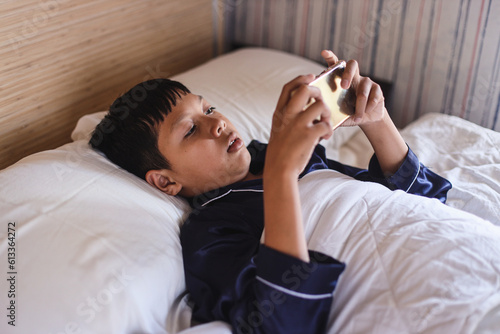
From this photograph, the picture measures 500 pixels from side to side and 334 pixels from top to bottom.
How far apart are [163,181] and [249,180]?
0.62 ft

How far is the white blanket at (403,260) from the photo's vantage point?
29.7 inches

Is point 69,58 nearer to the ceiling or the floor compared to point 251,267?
nearer to the ceiling

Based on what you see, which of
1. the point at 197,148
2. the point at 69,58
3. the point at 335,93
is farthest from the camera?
the point at 69,58

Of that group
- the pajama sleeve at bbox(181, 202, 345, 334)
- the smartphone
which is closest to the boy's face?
the pajama sleeve at bbox(181, 202, 345, 334)

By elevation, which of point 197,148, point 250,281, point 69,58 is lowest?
point 250,281

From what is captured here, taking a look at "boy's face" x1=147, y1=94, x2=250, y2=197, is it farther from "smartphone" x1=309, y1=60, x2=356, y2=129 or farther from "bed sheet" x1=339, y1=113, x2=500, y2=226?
"bed sheet" x1=339, y1=113, x2=500, y2=226

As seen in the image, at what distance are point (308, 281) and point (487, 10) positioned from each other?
1.14 metres

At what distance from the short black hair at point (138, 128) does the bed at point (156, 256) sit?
0.14ft

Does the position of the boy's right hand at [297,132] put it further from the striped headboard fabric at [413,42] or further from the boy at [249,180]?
the striped headboard fabric at [413,42]

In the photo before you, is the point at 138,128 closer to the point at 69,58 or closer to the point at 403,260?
the point at 69,58

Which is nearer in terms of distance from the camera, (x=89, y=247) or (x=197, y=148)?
(x=89, y=247)

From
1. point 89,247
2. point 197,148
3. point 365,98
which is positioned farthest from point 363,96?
point 89,247

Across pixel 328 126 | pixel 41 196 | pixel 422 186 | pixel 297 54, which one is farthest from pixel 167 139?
pixel 297 54

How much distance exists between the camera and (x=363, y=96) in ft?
3.17
